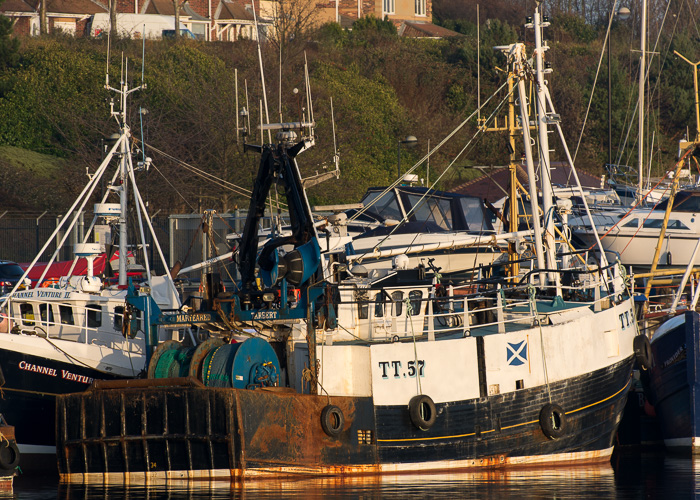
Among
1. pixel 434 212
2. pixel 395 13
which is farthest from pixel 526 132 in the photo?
pixel 395 13

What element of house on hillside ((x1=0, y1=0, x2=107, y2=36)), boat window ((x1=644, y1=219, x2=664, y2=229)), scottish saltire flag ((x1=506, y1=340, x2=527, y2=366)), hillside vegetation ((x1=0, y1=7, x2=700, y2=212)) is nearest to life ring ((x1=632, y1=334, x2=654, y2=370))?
scottish saltire flag ((x1=506, y1=340, x2=527, y2=366))

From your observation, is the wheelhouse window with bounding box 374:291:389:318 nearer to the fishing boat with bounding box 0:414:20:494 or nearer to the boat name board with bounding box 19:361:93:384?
the boat name board with bounding box 19:361:93:384

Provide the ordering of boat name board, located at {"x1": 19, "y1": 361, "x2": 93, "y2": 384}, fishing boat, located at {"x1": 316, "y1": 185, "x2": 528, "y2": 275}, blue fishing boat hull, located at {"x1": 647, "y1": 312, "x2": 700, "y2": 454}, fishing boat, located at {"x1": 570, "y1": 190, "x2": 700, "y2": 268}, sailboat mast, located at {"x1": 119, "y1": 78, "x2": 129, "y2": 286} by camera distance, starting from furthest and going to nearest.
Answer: fishing boat, located at {"x1": 570, "y1": 190, "x2": 700, "y2": 268} < fishing boat, located at {"x1": 316, "y1": 185, "x2": 528, "y2": 275} < sailboat mast, located at {"x1": 119, "y1": 78, "x2": 129, "y2": 286} < blue fishing boat hull, located at {"x1": 647, "y1": 312, "x2": 700, "y2": 454} < boat name board, located at {"x1": 19, "y1": 361, "x2": 93, "y2": 384}

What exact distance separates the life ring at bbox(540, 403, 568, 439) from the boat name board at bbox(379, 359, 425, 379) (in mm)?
2406

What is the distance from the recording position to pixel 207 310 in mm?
18391

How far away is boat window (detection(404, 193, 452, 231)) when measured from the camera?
102 feet

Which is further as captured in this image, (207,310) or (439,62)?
(439,62)

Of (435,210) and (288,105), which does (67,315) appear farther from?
(288,105)

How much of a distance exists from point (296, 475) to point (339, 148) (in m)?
32.1

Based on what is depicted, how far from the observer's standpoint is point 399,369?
59.7 ft

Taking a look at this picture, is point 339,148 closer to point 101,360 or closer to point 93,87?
point 93,87

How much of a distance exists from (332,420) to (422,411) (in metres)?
1.59

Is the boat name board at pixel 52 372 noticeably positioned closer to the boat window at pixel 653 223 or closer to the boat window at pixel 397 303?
the boat window at pixel 397 303

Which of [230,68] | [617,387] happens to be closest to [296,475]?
[617,387]
